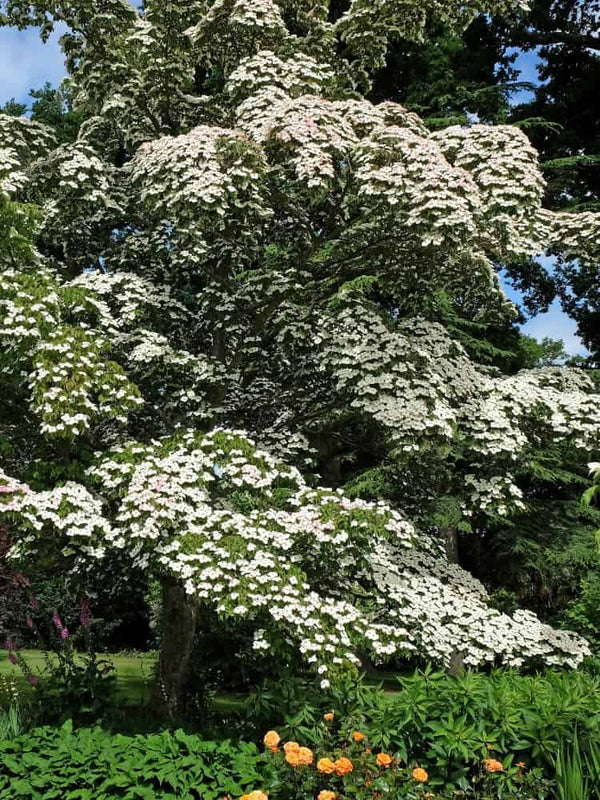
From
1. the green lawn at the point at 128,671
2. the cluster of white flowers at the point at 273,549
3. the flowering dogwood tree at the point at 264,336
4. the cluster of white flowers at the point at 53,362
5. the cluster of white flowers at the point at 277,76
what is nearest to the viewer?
the cluster of white flowers at the point at 273,549

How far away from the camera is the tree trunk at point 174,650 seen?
7492 millimetres

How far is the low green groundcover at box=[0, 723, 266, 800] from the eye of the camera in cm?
394

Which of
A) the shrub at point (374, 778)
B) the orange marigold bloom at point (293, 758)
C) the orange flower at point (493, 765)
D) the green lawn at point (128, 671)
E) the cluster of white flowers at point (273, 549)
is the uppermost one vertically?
the cluster of white flowers at point (273, 549)

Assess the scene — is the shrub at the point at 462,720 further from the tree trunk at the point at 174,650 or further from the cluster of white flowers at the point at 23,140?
the cluster of white flowers at the point at 23,140

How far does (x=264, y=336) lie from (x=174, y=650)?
13.0 ft

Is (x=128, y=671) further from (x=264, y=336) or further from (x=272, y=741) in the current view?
(x=272, y=741)

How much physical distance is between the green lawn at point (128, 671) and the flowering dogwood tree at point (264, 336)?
252 centimetres

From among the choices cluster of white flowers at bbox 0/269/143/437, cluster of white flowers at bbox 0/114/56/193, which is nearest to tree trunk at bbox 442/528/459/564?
cluster of white flowers at bbox 0/269/143/437

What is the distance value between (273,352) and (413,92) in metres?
9.89

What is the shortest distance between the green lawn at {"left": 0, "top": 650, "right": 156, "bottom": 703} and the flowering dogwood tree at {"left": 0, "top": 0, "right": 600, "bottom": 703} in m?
2.52

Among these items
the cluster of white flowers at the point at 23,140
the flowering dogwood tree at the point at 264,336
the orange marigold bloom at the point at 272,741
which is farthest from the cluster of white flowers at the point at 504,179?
the orange marigold bloom at the point at 272,741

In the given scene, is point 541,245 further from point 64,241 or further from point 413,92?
point 413,92

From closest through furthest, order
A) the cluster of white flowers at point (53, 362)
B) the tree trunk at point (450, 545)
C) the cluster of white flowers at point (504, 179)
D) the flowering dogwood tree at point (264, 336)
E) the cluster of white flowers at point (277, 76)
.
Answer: the cluster of white flowers at point (53, 362) → the flowering dogwood tree at point (264, 336) → the cluster of white flowers at point (504, 179) → the cluster of white flowers at point (277, 76) → the tree trunk at point (450, 545)

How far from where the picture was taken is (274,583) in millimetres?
5512
